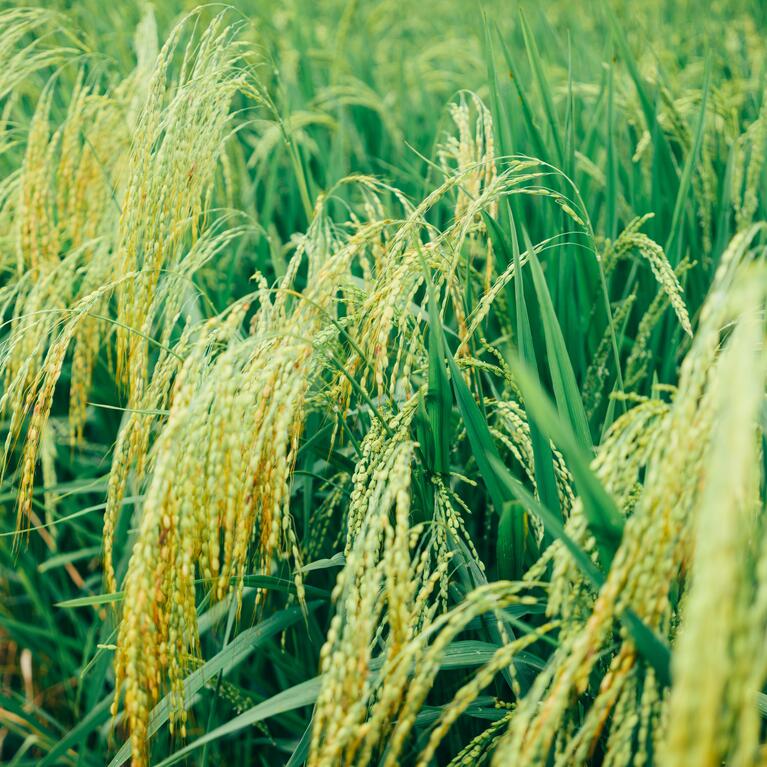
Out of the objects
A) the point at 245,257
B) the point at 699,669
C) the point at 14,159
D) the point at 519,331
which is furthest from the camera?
the point at 14,159

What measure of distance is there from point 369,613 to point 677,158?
1.83 metres

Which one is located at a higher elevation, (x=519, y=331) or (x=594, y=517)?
(x=519, y=331)

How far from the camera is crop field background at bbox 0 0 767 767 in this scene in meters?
0.78

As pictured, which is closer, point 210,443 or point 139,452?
point 210,443

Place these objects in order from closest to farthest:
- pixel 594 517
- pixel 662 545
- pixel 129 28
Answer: pixel 662 545 → pixel 594 517 → pixel 129 28

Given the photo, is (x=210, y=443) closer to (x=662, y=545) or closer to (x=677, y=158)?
(x=662, y=545)

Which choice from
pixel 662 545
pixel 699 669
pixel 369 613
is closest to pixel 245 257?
pixel 369 613

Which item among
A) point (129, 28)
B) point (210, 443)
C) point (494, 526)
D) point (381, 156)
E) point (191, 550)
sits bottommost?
point (494, 526)

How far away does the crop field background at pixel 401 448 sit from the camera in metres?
0.78

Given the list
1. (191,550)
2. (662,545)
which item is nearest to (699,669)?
(662,545)

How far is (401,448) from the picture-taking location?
0.95m

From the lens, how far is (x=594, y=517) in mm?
873

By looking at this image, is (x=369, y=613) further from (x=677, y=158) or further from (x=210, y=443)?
(x=677, y=158)

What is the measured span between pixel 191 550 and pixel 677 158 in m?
1.88
